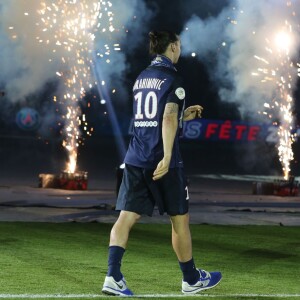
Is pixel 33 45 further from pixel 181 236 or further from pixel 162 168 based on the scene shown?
pixel 162 168

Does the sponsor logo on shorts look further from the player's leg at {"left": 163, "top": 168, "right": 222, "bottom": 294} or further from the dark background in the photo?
the dark background

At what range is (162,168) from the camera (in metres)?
7.93

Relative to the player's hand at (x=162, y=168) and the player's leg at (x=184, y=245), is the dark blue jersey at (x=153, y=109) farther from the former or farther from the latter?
the player's leg at (x=184, y=245)

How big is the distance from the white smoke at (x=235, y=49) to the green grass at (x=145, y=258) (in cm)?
2928

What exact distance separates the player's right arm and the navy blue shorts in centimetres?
16

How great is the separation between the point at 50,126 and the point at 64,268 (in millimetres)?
58721

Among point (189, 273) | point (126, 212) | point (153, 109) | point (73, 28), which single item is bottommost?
point (189, 273)

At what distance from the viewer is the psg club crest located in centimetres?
6280

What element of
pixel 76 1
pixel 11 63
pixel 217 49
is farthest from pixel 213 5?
pixel 76 1

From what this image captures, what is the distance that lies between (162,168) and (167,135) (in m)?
0.26

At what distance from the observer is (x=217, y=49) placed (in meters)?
57.9

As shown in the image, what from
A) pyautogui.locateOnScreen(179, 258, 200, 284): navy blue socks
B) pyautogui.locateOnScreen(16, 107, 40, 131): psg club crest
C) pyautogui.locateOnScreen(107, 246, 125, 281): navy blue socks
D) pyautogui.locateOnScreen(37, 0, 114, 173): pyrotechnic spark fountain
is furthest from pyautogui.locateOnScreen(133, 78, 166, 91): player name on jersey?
pyautogui.locateOnScreen(16, 107, 40, 131): psg club crest

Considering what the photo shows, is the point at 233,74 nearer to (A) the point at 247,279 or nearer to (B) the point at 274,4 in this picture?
(B) the point at 274,4

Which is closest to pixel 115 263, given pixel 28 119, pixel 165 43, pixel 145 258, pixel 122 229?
pixel 122 229
